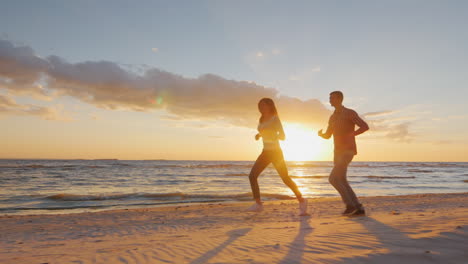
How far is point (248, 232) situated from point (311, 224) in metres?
1.09

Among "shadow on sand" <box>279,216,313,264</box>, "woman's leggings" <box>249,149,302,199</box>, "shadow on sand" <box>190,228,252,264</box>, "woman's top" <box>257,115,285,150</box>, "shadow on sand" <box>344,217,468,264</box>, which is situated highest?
"woman's top" <box>257,115,285,150</box>

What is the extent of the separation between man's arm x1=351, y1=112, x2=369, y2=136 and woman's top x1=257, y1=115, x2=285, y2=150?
128 centimetres

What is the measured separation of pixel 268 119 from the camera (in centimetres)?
588

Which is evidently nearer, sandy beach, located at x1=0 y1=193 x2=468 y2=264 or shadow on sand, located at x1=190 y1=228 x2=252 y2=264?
sandy beach, located at x1=0 y1=193 x2=468 y2=264

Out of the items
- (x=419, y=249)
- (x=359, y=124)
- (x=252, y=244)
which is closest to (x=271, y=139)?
(x=359, y=124)

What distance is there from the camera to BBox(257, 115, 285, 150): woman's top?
227 inches

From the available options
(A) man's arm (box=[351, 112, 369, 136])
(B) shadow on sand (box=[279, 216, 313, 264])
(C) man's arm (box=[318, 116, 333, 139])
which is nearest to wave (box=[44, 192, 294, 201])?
(C) man's arm (box=[318, 116, 333, 139])

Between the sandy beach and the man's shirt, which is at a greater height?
the man's shirt

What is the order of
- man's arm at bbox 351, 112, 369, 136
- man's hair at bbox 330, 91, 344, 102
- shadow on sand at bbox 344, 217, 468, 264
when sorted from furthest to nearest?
man's hair at bbox 330, 91, 344, 102 → man's arm at bbox 351, 112, 369, 136 → shadow on sand at bbox 344, 217, 468, 264

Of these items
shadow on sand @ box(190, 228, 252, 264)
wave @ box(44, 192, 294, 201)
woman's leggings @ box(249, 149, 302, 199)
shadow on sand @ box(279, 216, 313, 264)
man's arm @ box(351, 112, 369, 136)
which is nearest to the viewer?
shadow on sand @ box(279, 216, 313, 264)

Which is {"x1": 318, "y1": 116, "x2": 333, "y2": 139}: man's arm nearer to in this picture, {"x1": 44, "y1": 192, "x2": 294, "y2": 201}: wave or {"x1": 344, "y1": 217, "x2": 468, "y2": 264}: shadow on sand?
{"x1": 344, "y1": 217, "x2": 468, "y2": 264}: shadow on sand

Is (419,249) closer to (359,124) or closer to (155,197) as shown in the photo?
(359,124)

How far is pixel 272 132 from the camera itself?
19.0 ft

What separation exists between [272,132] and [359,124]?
1.51 m
